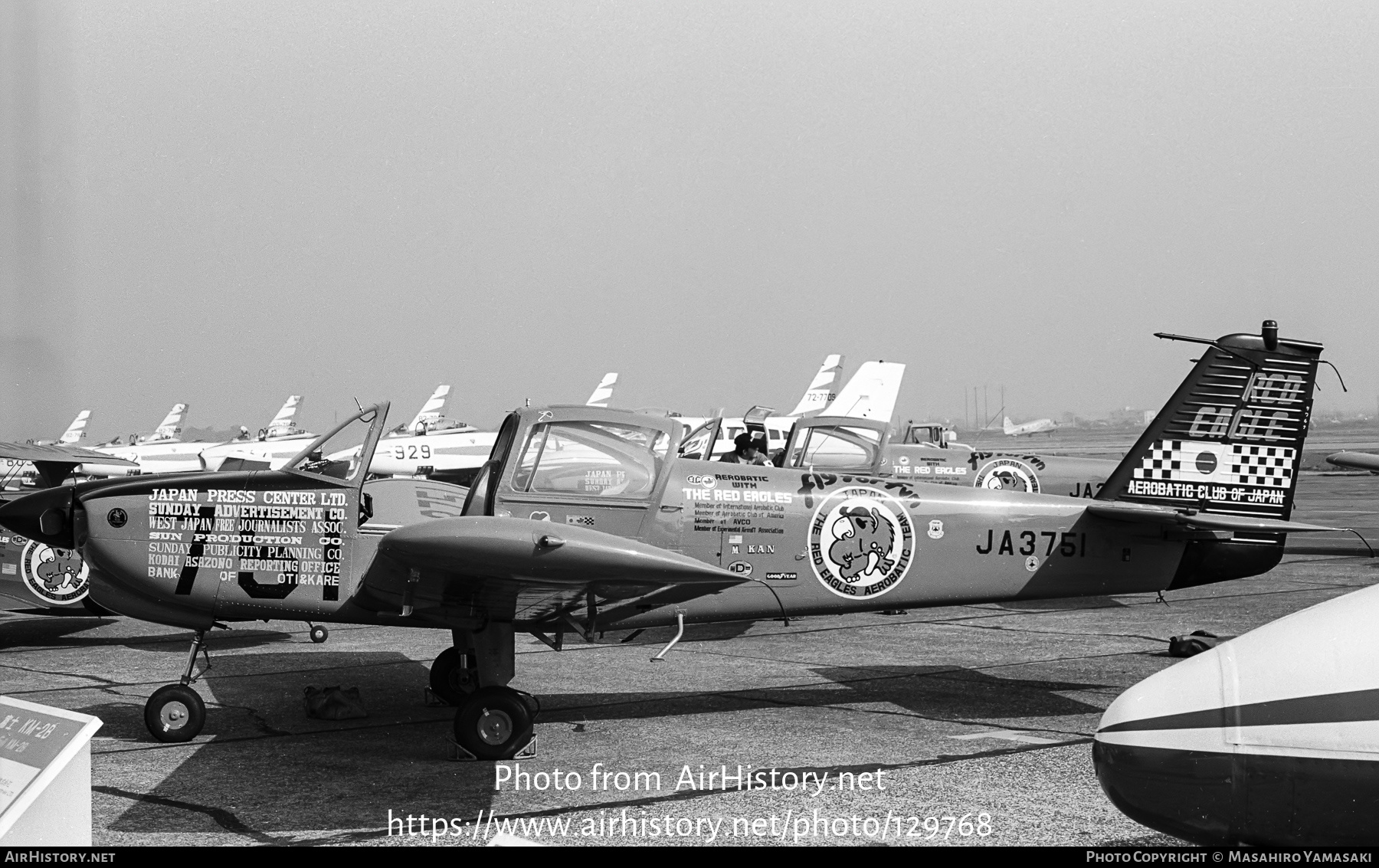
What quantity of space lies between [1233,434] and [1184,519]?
2.78 feet

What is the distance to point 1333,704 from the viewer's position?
3.51 meters

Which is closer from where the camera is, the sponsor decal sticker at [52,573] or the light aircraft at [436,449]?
the sponsor decal sticker at [52,573]

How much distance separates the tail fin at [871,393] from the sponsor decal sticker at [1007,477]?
17.9 metres

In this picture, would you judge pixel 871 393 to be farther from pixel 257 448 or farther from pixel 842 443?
pixel 842 443

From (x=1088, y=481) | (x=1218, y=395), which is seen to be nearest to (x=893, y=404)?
(x=1088, y=481)

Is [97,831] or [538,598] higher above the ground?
[538,598]

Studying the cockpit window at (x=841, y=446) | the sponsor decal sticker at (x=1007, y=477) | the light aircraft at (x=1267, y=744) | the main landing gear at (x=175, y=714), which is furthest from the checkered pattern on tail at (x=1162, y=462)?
the sponsor decal sticker at (x=1007, y=477)

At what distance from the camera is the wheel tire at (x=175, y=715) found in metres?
6.86

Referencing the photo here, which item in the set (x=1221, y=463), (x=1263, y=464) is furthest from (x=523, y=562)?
(x=1263, y=464)

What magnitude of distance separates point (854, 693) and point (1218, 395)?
326cm

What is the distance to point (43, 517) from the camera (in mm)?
6887

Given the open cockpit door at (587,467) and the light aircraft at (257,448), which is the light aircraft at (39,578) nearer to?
the open cockpit door at (587,467)

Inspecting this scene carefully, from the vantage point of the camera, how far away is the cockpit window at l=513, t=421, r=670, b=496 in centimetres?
716
